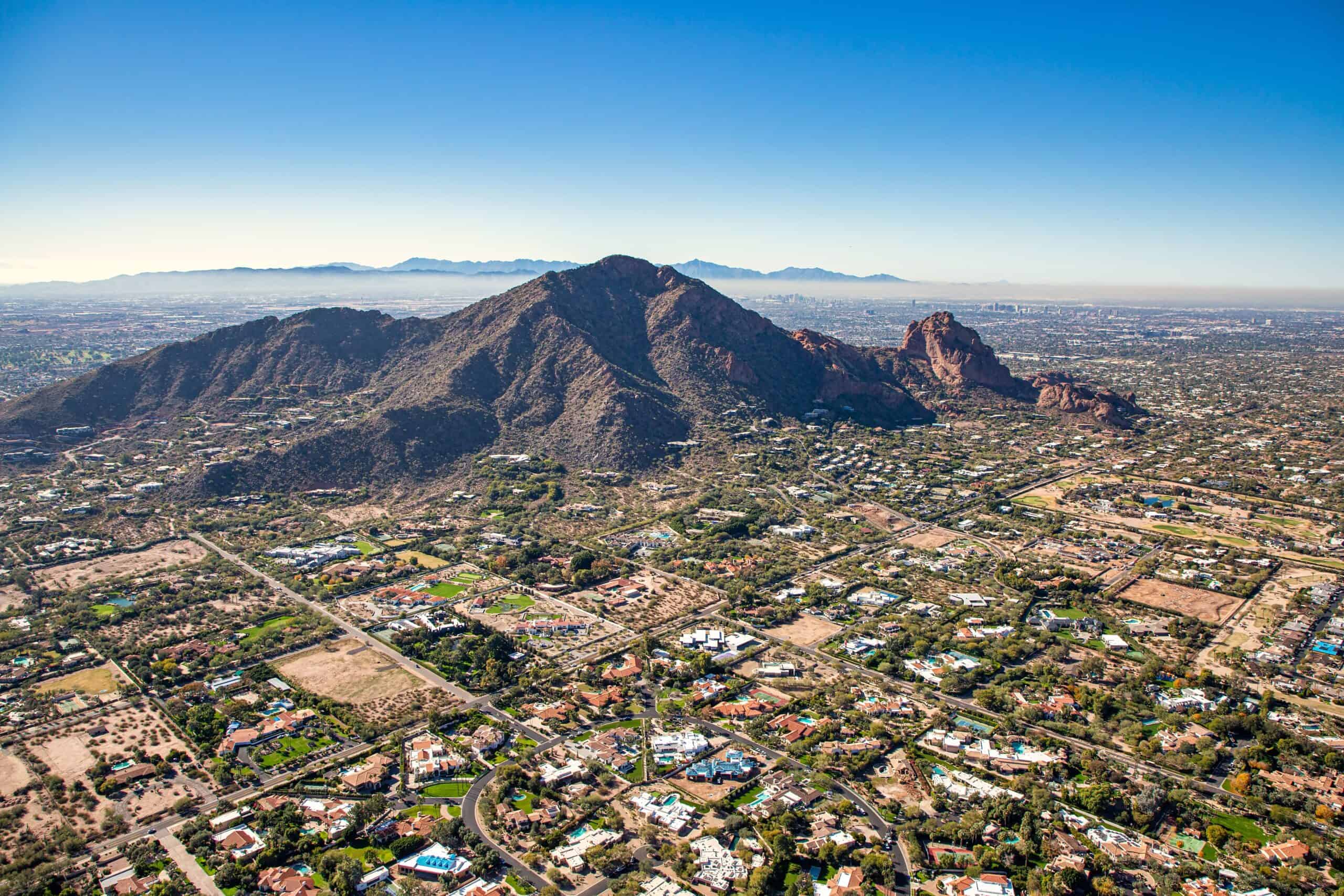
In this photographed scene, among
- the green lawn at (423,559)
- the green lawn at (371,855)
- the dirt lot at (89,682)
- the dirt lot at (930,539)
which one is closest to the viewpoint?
the green lawn at (371,855)

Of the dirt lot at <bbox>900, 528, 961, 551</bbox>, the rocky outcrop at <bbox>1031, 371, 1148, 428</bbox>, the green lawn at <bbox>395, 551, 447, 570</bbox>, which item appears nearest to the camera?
the green lawn at <bbox>395, 551, 447, 570</bbox>

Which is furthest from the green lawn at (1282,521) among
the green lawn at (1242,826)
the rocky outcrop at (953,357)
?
the rocky outcrop at (953,357)

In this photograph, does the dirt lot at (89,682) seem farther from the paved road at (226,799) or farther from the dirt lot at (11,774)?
the paved road at (226,799)

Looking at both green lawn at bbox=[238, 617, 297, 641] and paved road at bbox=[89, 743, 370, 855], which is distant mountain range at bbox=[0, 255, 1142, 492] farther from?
paved road at bbox=[89, 743, 370, 855]

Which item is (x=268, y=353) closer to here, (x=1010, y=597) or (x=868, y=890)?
(x=1010, y=597)

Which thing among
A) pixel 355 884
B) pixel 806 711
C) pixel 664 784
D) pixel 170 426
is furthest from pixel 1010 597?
pixel 170 426

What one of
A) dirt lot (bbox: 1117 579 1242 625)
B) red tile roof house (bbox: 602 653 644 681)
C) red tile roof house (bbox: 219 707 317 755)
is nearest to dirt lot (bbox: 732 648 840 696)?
red tile roof house (bbox: 602 653 644 681)
